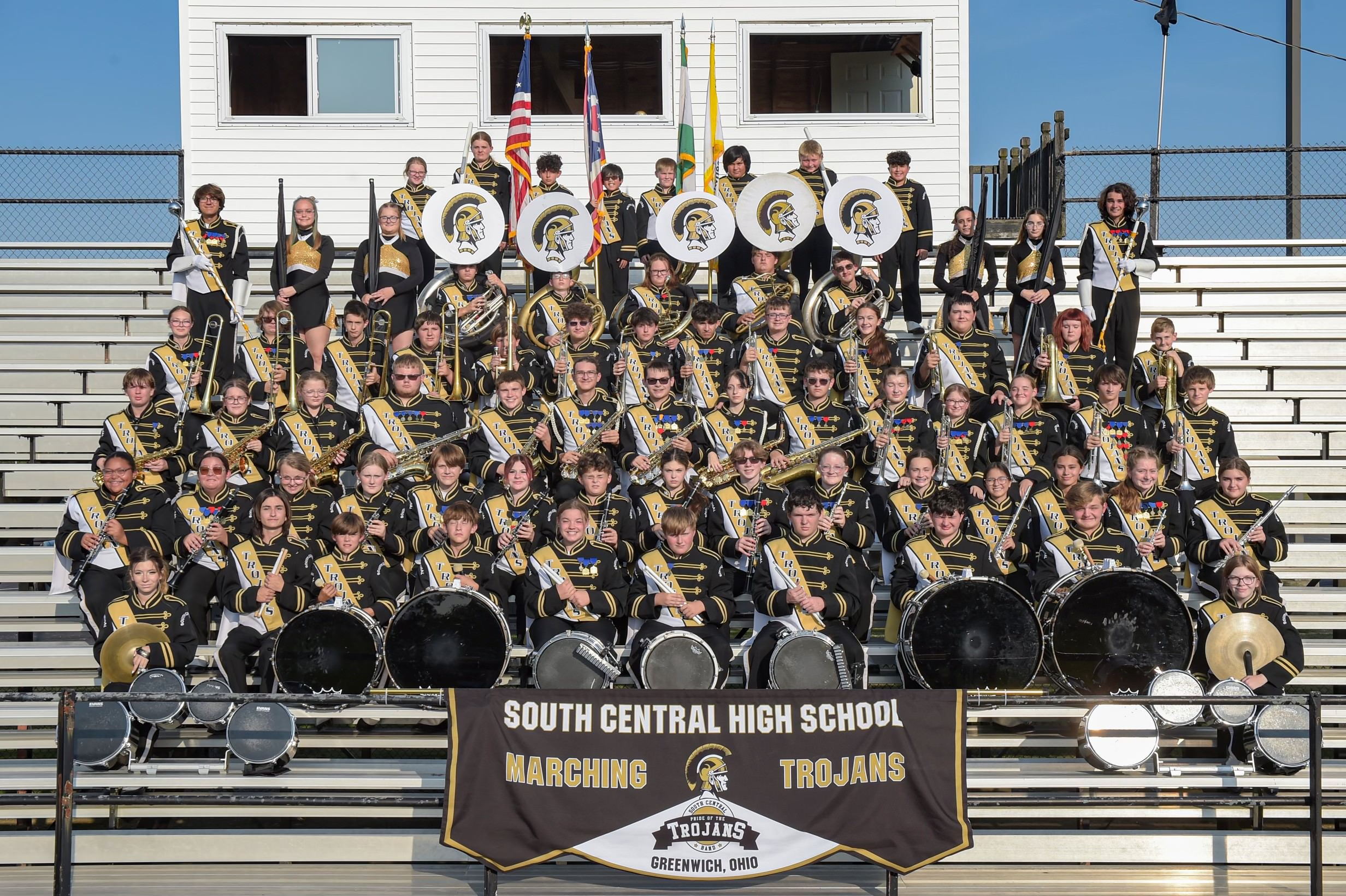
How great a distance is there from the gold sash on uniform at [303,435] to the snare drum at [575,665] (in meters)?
2.72

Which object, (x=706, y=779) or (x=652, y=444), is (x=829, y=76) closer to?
(x=652, y=444)

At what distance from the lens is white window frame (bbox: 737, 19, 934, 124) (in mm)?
13172

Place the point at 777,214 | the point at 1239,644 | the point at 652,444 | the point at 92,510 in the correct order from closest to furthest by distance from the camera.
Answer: the point at 1239,644 < the point at 92,510 < the point at 652,444 < the point at 777,214

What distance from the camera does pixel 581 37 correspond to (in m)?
13.2

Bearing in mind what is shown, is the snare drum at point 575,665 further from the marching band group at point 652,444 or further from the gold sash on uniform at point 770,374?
the gold sash on uniform at point 770,374

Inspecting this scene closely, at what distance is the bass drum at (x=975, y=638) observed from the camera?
6.84 m

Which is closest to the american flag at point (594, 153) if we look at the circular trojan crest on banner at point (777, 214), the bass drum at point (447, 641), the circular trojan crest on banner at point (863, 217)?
the circular trojan crest on banner at point (777, 214)

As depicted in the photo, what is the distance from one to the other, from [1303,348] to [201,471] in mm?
7919

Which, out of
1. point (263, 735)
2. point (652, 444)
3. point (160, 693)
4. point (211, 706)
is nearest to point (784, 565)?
point (652, 444)

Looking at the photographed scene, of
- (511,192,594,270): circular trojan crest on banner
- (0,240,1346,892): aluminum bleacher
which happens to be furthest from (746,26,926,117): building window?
(511,192,594,270): circular trojan crest on banner

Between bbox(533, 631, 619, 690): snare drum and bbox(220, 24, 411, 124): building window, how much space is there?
759 cm

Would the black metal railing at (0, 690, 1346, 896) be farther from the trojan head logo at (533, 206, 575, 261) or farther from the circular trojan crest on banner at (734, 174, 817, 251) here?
the circular trojan crest on banner at (734, 174, 817, 251)

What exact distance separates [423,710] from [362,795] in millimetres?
976

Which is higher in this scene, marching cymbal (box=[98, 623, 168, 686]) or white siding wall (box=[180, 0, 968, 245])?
white siding wall (box=[180, 0, 968, 245])
